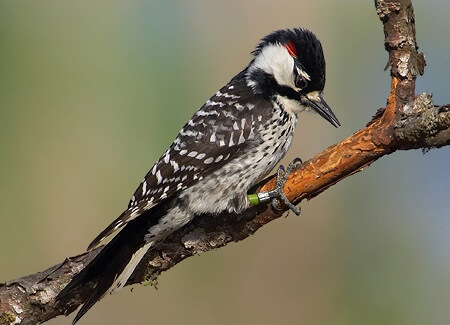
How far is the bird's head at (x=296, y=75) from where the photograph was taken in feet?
9.61

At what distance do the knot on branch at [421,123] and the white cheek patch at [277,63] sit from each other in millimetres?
753

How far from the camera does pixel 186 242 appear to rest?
2686mm

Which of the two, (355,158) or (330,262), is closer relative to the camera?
(355,158)

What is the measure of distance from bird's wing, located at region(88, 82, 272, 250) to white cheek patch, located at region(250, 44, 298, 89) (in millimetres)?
142

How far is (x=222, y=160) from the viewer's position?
9.22 ft

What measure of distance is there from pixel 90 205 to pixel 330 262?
131 cm

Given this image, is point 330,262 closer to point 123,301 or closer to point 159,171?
point 123,301

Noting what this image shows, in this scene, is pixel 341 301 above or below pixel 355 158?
below

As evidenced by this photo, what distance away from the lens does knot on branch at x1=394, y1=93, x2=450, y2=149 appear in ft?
Answer: 7.16

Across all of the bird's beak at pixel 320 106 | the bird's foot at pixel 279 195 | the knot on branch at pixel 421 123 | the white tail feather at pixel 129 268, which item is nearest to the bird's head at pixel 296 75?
the bird's beak at pixel 320 106

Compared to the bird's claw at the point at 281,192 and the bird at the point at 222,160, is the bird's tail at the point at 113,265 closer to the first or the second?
the bird at the point at 222,160

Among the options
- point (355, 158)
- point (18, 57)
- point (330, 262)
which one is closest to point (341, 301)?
point (330, 262)

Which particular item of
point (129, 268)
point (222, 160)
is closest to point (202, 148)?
point (222, 160)

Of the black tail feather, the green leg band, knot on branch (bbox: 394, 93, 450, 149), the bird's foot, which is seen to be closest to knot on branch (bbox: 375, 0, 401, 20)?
knot on branch (bbox: 394, 93, 450, 149)
